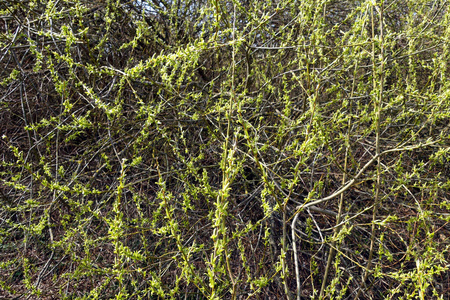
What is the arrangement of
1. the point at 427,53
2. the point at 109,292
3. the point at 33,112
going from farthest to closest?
the point at 427,53 → the point at 33,112 → the point at 109,292

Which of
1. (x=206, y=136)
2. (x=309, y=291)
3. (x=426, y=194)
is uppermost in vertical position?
(x=206, y=136)

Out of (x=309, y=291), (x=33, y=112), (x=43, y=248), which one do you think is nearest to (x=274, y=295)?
(x=309, y=291)

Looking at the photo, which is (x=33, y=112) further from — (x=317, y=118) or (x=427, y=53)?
(x=427, y=53)

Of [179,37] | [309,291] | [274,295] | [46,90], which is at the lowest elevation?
[309,291]

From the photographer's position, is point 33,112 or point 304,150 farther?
point 33,112

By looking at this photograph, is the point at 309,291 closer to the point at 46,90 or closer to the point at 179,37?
the point at 179,37

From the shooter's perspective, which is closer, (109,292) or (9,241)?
(109,292)

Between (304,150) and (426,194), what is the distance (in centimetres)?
204

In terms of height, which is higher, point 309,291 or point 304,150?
point 304,150

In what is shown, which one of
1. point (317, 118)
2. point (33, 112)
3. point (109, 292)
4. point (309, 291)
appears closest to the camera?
point (317, 118)

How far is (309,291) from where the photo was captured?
2.72 m

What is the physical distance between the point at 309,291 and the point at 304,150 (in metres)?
1.68

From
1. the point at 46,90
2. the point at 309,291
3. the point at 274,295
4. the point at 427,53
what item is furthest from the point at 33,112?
the point at 427,53

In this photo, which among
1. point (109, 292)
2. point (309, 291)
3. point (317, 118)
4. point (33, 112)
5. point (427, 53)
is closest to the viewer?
point (317, 118)
